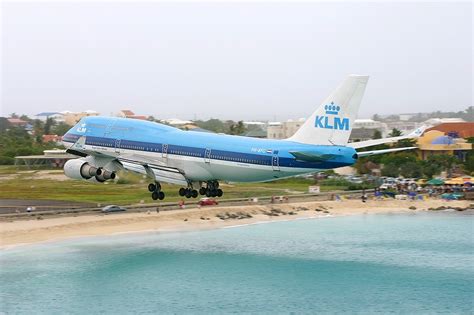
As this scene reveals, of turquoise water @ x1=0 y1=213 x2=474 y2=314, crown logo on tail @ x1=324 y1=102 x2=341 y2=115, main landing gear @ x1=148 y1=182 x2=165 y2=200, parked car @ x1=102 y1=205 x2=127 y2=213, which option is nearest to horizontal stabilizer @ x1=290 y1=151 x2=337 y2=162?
crown logo on tail @ x1=324 y1=102 x2=341 y2=115

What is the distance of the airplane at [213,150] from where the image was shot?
68688 millimetres

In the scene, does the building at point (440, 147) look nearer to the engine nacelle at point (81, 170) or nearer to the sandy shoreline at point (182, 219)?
the sandy shoreline at point (182, 219)

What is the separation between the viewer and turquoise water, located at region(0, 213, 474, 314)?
102625 mm

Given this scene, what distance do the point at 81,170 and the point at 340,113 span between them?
27665mm

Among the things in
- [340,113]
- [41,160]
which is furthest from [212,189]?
[41,160]

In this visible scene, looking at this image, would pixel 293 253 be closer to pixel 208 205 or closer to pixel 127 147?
pixel 208 205

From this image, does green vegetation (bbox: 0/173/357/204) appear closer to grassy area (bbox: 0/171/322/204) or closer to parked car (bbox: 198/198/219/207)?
grassy area (bbox: 0/171/322/204)

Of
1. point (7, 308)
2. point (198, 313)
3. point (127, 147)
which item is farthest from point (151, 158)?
point (7, 308)

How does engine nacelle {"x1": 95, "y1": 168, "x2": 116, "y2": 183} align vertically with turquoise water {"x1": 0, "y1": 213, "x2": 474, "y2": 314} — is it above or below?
above

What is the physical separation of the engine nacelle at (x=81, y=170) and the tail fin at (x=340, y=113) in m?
23.3

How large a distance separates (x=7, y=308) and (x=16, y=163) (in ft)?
229

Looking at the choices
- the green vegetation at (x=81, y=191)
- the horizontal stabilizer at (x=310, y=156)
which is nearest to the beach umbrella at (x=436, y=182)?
the green vegetation at (x=81, y=191)

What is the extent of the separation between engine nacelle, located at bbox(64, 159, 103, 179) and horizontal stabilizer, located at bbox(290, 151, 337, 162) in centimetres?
2174

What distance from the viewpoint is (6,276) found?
4564 inches
